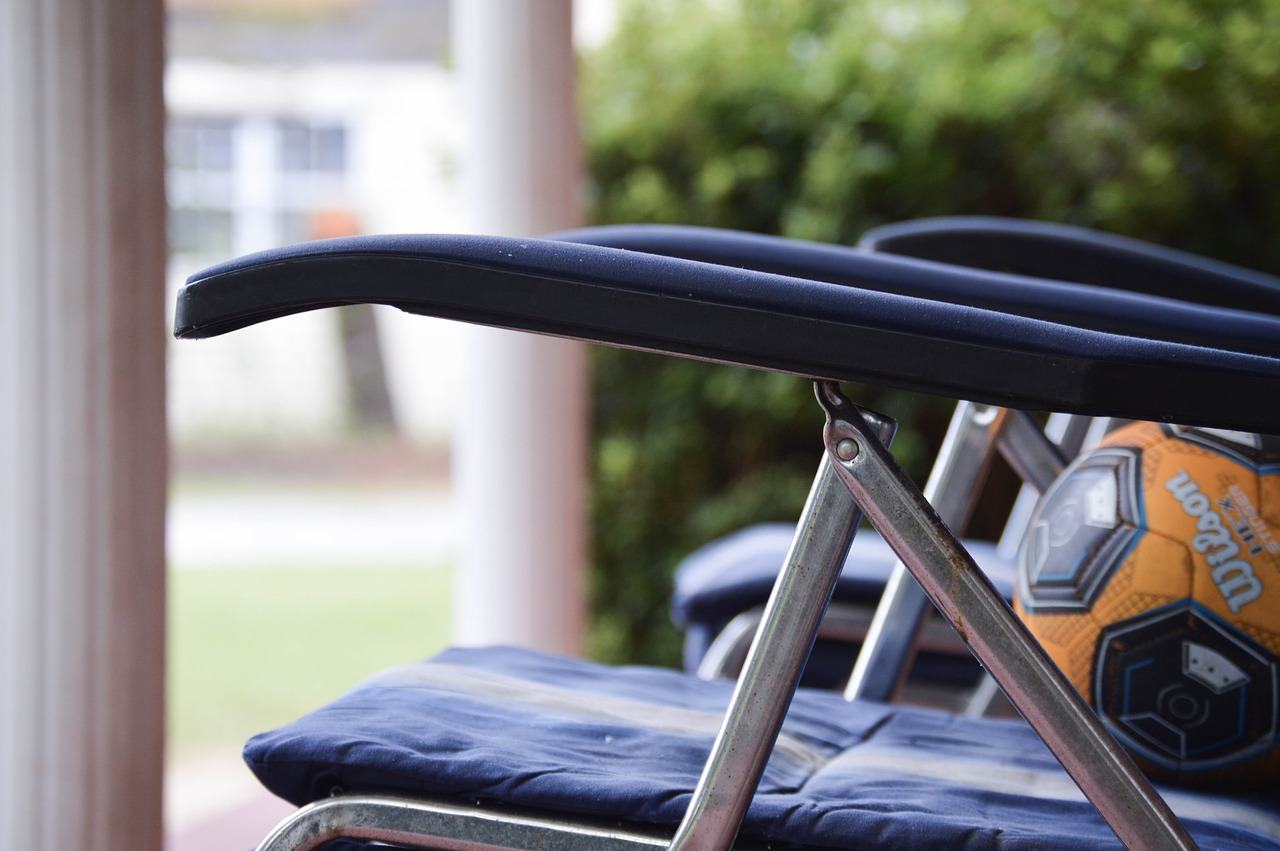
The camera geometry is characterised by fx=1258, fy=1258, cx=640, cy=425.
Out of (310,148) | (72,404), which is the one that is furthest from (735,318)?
(310,148)

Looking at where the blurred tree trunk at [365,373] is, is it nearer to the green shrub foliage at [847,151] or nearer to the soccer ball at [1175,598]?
the green shrub foliage at [847,151]

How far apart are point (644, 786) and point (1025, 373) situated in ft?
1.13

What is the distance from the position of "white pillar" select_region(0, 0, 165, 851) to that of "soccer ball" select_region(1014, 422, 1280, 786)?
2.71 ft

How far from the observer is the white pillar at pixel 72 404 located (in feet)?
3.69

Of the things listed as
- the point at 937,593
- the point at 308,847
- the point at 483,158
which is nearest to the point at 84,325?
the point at 308,847

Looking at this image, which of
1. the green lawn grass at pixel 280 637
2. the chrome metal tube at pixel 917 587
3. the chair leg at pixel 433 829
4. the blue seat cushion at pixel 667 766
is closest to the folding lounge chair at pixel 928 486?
the chrome metal tube at pixel 917 587

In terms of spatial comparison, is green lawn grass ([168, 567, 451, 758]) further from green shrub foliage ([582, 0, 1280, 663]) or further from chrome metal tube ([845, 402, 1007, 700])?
chrome metal tube ([845, 402, 1007, 700])

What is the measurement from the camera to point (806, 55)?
3.26 meters

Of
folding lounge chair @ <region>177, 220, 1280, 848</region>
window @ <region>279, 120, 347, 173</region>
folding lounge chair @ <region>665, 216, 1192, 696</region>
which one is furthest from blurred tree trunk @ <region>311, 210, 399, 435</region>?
folding lounge chair @ <region>177, 220, 1280, 848</region>

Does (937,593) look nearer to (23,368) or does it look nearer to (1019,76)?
(23,368)

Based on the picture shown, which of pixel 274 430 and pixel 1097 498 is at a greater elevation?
pixel 1097 498

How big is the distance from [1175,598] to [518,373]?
149 cm

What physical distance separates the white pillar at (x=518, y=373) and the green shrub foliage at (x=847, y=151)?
855 mm

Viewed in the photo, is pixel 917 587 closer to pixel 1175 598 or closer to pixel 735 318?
pixel 1175 598
